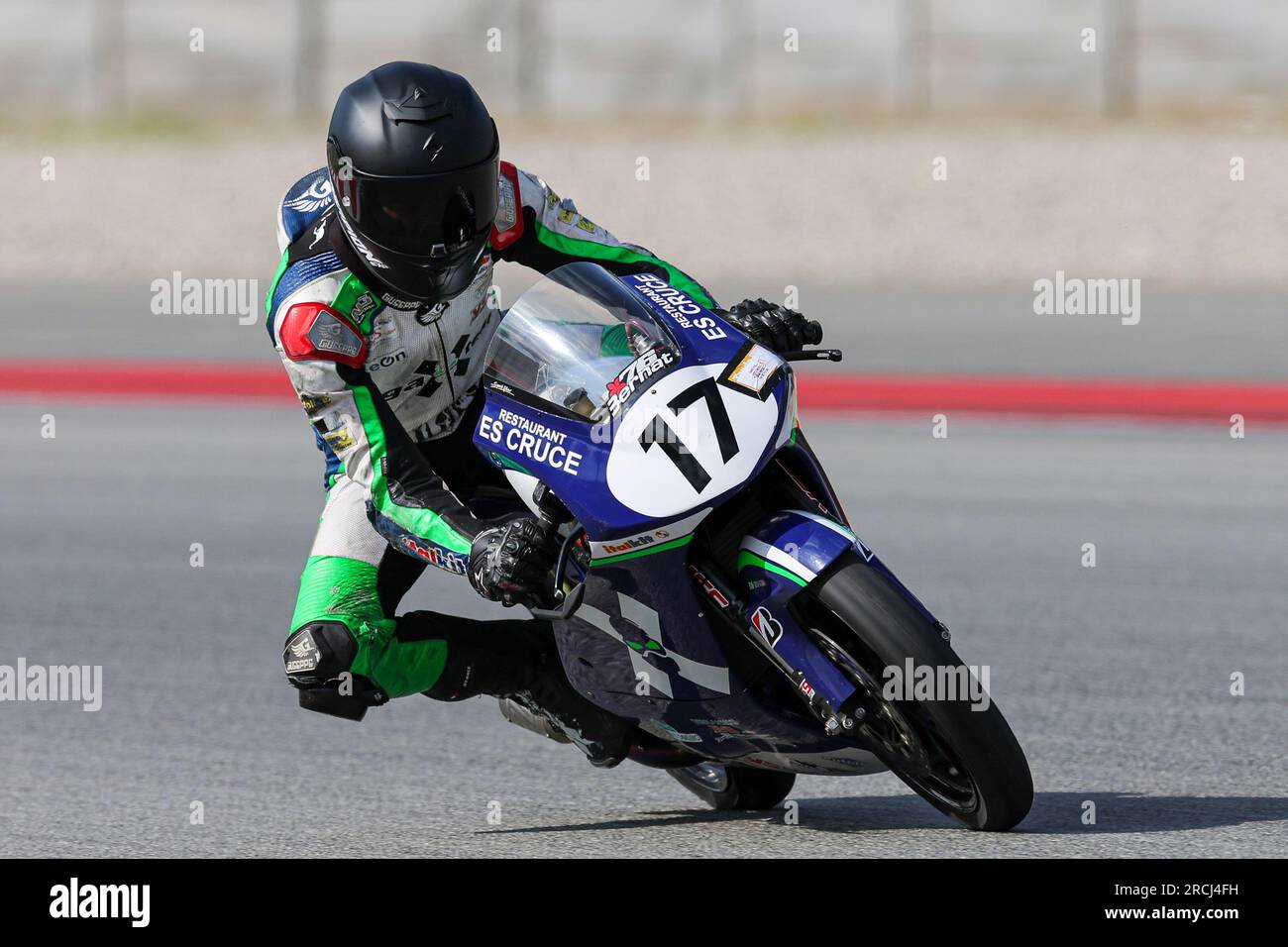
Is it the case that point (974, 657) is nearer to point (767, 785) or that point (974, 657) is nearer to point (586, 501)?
point (767, 785)

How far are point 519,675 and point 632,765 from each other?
1.04m

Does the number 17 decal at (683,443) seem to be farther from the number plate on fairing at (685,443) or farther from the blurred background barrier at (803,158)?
the blurred background barrier at (803,158)

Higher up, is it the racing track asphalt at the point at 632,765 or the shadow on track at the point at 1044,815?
the shadow on track at the point at 1044,815

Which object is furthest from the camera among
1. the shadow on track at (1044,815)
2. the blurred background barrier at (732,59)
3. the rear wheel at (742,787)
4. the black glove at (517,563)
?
the blurred background barrier at (732,59)

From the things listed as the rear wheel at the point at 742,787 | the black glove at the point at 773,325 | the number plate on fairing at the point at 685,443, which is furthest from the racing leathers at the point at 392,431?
the rear wheel at the point at 742,787

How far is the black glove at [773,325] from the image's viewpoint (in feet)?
14.9

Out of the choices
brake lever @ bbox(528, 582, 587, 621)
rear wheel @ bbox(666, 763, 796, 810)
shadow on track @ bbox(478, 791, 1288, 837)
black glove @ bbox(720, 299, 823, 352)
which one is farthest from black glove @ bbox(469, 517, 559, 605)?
rear wheel @ bbox(666, 763, 796, 810)

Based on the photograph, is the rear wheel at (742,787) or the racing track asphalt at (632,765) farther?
the rear wheel at (742,787)

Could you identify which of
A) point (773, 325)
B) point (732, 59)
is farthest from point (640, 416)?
point (732, 59)

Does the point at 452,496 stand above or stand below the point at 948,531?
above

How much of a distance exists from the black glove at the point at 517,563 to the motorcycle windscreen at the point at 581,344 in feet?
0.89
